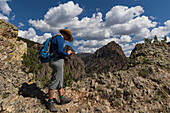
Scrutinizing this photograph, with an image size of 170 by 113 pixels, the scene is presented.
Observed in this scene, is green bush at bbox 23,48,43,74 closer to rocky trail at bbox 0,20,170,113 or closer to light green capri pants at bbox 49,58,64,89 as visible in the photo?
rocky trail at bbox 0,20,170,113

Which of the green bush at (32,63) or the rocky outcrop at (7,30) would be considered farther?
the green bush at (32,63)

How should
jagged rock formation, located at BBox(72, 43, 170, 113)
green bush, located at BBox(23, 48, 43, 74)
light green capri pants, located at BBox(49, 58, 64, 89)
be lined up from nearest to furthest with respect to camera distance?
light green capri pants, located at BBox(49, 58, 64, 89) → jagged rock formation, located at BBox(72, 43, 170, 113) → green bush, located at BBox(23, 48, 43, 74)

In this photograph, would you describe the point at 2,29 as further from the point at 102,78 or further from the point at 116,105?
the point at 116,105

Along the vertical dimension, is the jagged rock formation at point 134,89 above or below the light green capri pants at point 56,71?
below

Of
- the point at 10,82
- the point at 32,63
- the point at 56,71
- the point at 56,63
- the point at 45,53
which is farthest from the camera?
the point at 32,63

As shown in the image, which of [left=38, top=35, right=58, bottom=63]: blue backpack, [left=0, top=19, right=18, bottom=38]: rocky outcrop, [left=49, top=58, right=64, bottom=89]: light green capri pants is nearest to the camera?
[left=38, top=35, right=58, bottom=63]: blue backpack

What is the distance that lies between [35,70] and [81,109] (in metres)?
7.68

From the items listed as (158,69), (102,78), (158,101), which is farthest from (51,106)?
(158,69)

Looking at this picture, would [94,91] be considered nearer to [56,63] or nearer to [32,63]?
[56,63]

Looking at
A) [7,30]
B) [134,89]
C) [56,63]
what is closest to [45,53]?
[56,63]

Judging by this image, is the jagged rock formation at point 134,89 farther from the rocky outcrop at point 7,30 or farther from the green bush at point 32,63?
the rocky outcrop at point 7,30

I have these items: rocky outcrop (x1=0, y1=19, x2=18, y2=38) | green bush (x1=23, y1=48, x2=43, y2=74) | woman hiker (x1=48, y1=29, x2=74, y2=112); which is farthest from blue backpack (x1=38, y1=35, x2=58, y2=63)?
rocky outcrop (x1=0, y1=19, x2=18, y2=38)

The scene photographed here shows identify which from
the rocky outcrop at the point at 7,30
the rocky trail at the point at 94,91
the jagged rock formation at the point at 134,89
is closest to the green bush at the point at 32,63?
the rocky trail at the point at 94,91

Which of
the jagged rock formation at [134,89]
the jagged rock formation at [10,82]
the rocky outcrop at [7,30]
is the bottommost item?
the jagged rock formation at [134,89]
